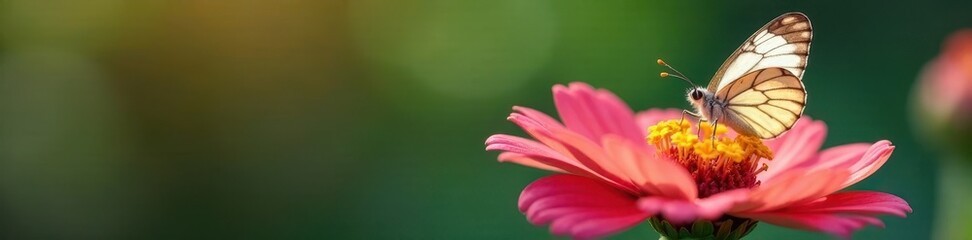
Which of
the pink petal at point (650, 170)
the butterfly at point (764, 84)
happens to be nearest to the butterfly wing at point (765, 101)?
the butterfly at point (764, 84)

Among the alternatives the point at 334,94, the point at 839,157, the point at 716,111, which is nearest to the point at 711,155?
the point at 716,111

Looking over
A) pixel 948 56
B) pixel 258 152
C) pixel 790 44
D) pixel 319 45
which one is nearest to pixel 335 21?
pixel 319 45

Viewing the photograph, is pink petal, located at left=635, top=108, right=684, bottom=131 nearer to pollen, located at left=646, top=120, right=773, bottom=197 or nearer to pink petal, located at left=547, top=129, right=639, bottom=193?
pollen, located at left=646, top=120, right=773, bottom=197

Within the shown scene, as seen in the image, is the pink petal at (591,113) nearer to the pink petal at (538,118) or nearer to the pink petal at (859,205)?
the pink petal at (538,118)

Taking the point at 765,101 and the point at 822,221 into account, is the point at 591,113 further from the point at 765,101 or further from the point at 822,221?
the point at 822,221

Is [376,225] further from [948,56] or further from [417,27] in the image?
[948,56]

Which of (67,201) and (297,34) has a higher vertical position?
(297,34)
